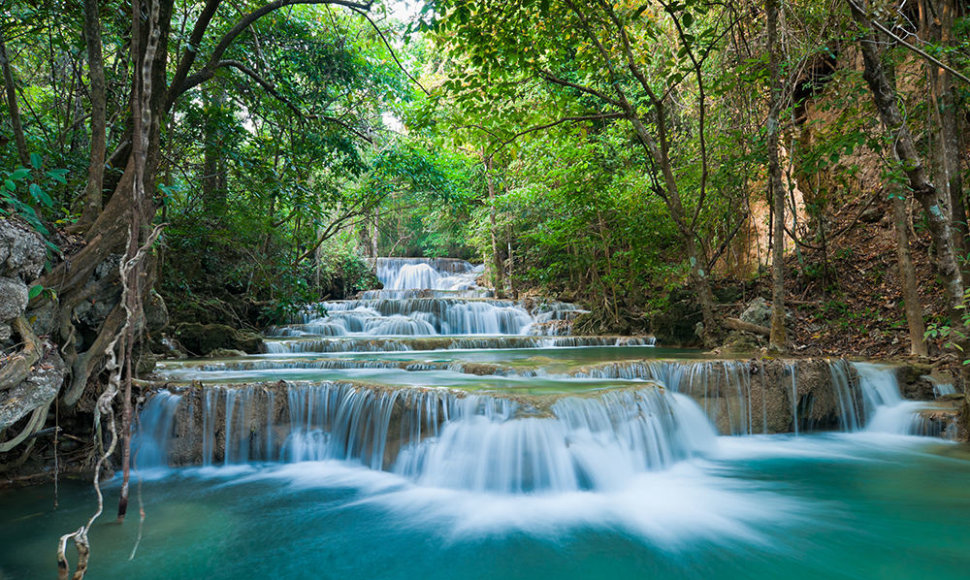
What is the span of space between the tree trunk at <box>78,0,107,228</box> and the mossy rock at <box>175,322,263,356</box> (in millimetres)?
5318

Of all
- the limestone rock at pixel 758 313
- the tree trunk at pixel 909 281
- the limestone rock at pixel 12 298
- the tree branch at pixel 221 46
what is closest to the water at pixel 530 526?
the limestone rock at pixel 12 298

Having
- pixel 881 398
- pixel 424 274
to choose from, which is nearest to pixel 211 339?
pixel 881 398

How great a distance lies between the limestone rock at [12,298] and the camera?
268cm

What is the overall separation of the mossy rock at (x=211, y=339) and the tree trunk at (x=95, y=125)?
532cm

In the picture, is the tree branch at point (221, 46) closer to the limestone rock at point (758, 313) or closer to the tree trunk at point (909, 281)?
the tree trunk at point (909, 281)

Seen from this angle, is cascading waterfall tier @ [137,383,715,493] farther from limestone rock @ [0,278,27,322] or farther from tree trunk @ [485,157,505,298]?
tree trunk @ [485,157,505,298]

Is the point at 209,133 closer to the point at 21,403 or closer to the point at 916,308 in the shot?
the point at 21,403

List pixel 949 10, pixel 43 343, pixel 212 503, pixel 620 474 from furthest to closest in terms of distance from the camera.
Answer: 1. pixel 949 10
2. pixel 620 474
3. pixel 212 503
4. pixel 43 343

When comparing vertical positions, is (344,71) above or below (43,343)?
above

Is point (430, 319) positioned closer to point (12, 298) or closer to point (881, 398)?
point (881, 398)

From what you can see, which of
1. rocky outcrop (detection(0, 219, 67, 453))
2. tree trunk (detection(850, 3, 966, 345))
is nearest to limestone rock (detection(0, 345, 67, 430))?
rocky outcrop (detection(0, 219, 67, 453))

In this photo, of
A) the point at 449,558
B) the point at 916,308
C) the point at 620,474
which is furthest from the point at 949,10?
the point at 449,558

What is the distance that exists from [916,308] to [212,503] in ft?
26.7

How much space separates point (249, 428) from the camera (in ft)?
16.2
